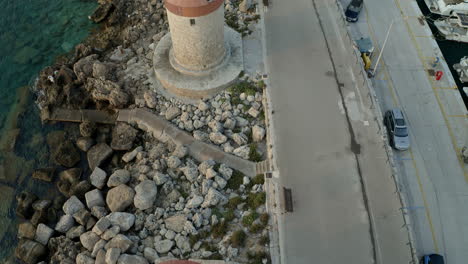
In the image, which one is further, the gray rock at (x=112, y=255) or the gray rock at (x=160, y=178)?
the gray rock at (x=160, y=178)

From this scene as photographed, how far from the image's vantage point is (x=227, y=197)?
2003 centimetres

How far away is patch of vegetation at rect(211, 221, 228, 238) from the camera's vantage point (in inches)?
725

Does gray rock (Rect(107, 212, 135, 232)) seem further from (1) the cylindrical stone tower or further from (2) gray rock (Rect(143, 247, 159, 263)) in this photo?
(1) the cylindrical stone tower

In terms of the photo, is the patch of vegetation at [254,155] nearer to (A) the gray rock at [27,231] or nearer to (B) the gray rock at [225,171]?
(B) the gray rock at [225,171]

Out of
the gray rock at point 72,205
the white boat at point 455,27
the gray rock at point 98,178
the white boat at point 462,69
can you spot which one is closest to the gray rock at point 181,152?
the gray rock at point 98,178

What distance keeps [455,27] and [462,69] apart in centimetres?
506

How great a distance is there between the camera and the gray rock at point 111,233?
1928cm

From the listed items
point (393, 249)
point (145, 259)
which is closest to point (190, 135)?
point (145, 259)

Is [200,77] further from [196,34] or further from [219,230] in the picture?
[219,230]

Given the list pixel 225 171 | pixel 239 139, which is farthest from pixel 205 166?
pixel 239 139

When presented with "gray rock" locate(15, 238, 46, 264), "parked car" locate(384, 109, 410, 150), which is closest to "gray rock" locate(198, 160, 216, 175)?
"gray rock" locate(15, 238, 46, 264)

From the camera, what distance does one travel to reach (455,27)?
30.4m

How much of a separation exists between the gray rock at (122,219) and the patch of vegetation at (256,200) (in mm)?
6370

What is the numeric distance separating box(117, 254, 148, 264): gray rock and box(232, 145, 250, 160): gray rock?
7556 millimetres
